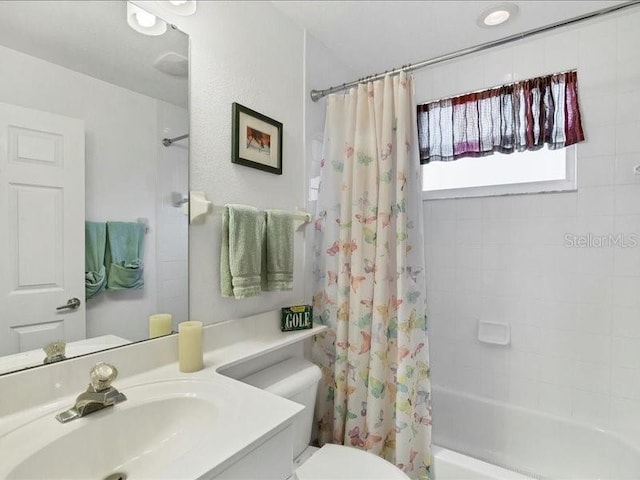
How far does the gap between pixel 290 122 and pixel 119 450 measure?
143 centimetres

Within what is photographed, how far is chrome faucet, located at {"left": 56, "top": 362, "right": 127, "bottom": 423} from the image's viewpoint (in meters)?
0.81

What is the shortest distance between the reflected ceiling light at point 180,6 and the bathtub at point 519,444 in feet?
6.71

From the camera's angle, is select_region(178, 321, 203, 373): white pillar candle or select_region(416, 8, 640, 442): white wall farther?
select_region(416, 8, 640, 442): white wall

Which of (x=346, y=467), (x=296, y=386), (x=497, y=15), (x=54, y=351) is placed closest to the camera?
(x=54, y=351)

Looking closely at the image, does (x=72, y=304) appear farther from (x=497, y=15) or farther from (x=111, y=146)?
(x=497, y=15)

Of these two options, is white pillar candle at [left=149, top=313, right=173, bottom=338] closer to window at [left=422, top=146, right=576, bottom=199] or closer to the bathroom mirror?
the bathroom mirror

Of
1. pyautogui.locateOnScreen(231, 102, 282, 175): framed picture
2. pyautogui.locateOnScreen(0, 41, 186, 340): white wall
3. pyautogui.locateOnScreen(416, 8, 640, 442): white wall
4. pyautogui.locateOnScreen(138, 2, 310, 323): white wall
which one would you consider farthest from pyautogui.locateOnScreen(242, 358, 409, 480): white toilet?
pyautogui.locateOnScreen(416, 8, 640, 442): white wall

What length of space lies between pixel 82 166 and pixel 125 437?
74 cm

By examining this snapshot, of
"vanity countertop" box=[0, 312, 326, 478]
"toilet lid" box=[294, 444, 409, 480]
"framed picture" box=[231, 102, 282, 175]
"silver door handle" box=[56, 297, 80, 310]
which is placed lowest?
"toilet lid" box=[294, 444, 409, 480]

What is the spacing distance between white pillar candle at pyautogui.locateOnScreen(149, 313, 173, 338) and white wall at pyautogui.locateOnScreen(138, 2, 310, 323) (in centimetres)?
10

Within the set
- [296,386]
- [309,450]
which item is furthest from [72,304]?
[309,450]

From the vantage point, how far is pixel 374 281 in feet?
5.03

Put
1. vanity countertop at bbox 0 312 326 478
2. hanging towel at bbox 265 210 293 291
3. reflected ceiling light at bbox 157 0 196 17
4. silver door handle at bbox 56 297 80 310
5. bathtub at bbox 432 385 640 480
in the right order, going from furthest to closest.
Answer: bathtub at bbox 432 385 640 480
hanging towel at bbox 265 210 293 291
reflected ceiling light at bbox 157 0 196 17
silver door handle at bbox 56 297 80 310
vanity countertop at bbox 0 312 326 478

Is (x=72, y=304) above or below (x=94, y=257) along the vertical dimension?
below
